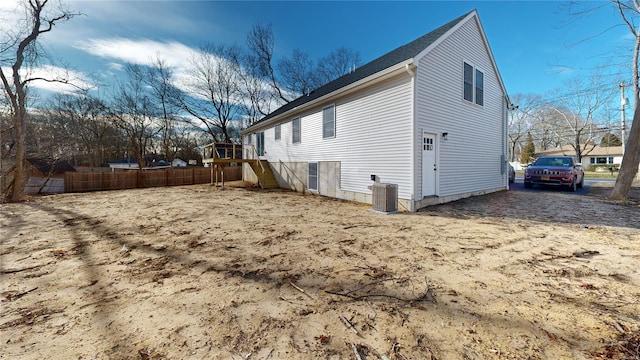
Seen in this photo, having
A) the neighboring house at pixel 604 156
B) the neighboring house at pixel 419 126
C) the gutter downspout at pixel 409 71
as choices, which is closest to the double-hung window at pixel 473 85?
the neighboring house at pixel 419 126

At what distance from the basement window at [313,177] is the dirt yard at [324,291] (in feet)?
18.9

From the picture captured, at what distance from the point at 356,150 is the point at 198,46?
2265 centimetres

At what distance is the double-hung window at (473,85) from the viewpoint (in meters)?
8.93

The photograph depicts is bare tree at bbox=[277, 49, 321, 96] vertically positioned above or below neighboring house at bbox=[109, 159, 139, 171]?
above

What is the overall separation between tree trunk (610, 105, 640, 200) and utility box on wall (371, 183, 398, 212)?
7.96m

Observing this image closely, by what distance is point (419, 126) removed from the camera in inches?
279

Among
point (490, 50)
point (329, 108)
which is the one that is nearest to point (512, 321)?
point (329, 108)

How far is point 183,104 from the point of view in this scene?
2525 cm

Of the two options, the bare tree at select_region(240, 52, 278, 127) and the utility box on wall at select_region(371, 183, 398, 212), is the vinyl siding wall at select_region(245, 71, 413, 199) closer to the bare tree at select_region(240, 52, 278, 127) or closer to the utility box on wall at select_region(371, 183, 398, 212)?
the utility box on wall at select_region(371, 183, 398, 212)

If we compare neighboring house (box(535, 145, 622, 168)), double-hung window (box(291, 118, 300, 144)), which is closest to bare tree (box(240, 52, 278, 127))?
double-hung window (box(291, 118, 300, 144))

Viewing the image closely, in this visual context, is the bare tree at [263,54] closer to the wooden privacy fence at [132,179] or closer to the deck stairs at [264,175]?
the wooden privacy fence at [132,179]

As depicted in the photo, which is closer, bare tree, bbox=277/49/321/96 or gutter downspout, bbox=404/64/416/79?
gutter downspout, bbox=404/64/416/79

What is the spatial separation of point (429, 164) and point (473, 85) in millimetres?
4292

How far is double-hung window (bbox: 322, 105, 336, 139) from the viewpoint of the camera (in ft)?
32.3
